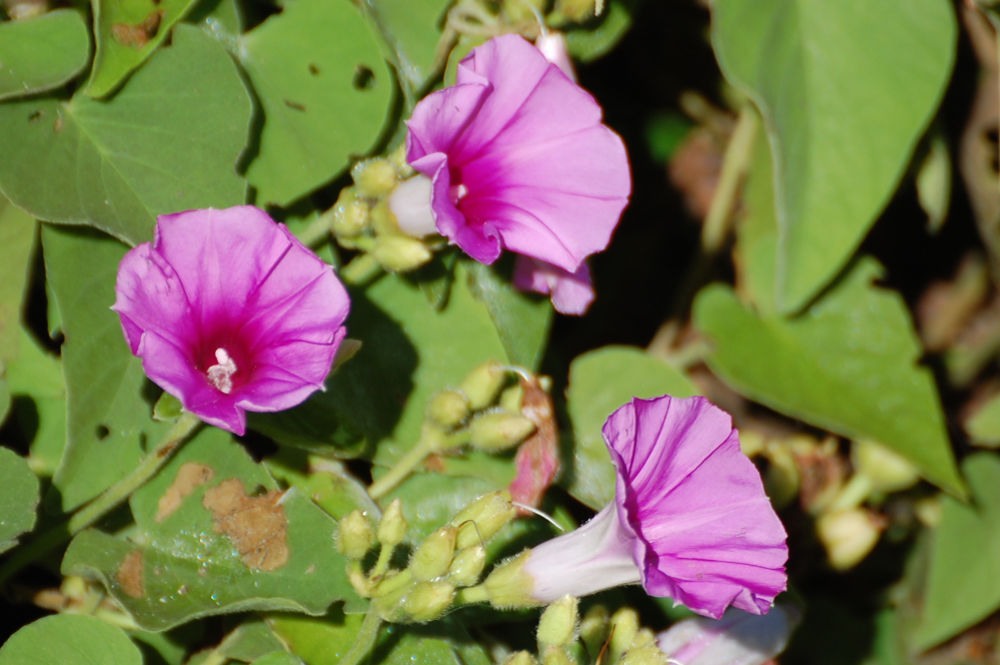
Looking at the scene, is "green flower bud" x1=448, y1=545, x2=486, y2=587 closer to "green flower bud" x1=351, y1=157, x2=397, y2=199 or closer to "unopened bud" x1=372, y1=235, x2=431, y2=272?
"unopened bud" x1=372, y1=235, x2=431, y2=272

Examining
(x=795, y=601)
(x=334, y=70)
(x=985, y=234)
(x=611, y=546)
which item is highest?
(x=334, y=70)

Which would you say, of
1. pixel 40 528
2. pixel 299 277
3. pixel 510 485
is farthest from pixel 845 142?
pixel 40 528

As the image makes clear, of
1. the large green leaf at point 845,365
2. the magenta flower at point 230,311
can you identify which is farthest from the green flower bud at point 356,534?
the large green leaf at point 845,365

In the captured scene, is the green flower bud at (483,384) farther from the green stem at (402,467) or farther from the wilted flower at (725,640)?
the wilted flower at (725,640)

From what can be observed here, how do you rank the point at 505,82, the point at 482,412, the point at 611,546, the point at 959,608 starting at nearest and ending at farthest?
the point at 611,546
the point at 505,82
the point at 482,412
the point at 959,608

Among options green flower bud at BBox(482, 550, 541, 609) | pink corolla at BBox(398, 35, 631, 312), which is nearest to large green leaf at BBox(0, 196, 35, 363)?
pink corolla at BBox(398, 35, 631, 312)

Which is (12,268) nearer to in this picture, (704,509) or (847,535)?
(704,509)

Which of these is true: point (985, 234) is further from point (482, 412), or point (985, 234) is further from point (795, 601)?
point (482, 412)
